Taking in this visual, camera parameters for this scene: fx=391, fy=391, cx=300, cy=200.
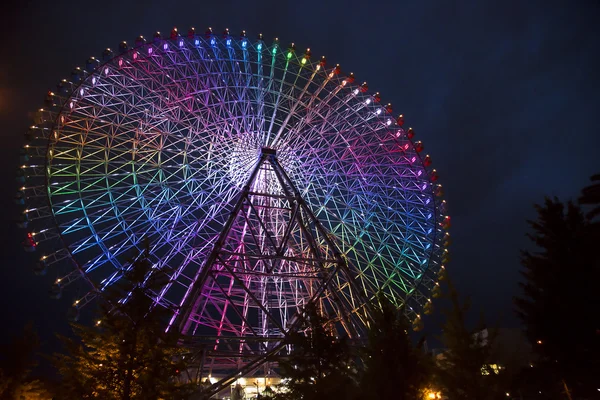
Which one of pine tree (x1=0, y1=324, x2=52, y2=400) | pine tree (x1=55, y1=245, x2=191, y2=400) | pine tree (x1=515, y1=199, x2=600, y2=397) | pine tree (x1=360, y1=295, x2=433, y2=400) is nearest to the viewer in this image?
pine tree (x1=55, y1=245, x2=191, y2=400)

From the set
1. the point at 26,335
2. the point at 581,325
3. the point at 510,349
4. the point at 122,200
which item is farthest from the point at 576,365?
the point at 510,349

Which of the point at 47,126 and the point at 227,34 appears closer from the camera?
the point at 47,126

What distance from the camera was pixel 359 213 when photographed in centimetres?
2573

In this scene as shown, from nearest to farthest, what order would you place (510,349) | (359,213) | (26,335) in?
(26,335) → (359,213) → (510,349)

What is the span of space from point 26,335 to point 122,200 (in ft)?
26.2

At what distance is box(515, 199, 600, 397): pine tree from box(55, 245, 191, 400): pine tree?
1293 centimetres

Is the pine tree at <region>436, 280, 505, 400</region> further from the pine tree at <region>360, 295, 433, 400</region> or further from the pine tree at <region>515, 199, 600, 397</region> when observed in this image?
the pine tree at <region>515, 199, 600, 397</region>

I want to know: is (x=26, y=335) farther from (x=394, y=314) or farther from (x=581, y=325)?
(x=581, y=325)

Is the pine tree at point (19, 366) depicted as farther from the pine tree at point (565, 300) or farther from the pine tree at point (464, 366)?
the pine tree at point (565, 300)

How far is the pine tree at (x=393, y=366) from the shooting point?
974 cm

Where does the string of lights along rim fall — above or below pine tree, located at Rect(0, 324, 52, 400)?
above

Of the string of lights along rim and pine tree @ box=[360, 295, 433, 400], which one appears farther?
the string of lights along rim

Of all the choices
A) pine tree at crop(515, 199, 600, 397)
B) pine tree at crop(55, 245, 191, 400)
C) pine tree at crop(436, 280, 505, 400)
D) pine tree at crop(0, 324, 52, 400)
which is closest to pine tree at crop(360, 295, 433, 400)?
pine tree at crop(436, 280, 505, 400)

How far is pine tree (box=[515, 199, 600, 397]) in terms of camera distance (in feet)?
45.0
